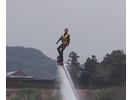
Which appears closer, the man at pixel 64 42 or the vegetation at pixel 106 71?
the man at pixel 64 42

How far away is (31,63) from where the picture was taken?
5366cm

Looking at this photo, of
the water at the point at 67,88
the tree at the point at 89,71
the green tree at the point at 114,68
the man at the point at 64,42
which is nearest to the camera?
the man at the point at 64,42

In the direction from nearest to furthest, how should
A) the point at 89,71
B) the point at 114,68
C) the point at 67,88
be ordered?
1. the point at 67,88
2. the point at 89,71
3. the point at 114,68

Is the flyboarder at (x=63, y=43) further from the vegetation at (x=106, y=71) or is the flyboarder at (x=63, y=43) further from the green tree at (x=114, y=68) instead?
the green tree at (x=114, y=68)

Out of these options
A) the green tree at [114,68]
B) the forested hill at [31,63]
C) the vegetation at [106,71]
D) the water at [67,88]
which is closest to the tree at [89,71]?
the vegetation at [106,71]

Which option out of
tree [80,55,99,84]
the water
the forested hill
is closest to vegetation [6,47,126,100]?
tree [80,55,99,84]

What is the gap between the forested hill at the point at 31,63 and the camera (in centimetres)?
5156

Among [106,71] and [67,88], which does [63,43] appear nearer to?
[67,88]

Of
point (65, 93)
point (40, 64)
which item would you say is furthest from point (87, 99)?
point (40, 64)

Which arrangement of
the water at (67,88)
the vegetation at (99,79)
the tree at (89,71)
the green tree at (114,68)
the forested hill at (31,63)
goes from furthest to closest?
the forested hill at (31,63) → the green tree at (114,68) → the tree at (89,71) → the vegetation at (99,79) → the water at (67,88)

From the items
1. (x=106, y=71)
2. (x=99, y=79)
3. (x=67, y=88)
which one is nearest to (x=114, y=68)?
(x=106, y=71)

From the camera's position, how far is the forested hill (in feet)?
169

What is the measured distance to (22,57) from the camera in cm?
5981

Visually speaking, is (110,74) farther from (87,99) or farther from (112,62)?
(87,99)
